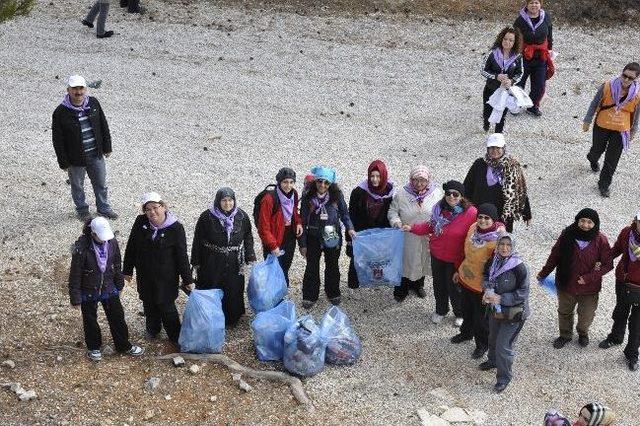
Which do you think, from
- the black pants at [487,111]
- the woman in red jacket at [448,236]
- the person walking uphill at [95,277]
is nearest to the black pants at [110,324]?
the person walking uphill at [95,277]

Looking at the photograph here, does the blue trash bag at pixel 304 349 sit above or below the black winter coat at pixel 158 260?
below

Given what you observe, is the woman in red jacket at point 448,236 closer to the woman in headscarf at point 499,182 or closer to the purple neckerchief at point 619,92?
the woman in headscarf at point 499,182

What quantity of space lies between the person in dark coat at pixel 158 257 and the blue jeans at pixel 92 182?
257 cm

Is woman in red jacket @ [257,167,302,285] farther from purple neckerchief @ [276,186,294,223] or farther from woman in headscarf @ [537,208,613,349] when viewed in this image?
woman in headscarf @ [537,208,613,349]

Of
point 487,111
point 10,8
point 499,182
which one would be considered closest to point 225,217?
point 499,182

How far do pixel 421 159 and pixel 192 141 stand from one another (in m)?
3.49

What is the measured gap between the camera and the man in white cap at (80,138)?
9766 mm

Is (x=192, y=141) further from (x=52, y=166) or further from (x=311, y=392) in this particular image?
(x=311, y=392)

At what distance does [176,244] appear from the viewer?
7.75 meters

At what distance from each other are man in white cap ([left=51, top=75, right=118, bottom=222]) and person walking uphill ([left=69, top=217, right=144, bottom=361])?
109 inches

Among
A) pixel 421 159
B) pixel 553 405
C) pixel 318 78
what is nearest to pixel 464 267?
pixel 553 405

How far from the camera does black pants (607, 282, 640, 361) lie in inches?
314

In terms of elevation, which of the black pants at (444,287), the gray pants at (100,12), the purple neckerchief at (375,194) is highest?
the gray pants at (100,12)

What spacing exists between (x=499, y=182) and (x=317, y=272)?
2.20 m
